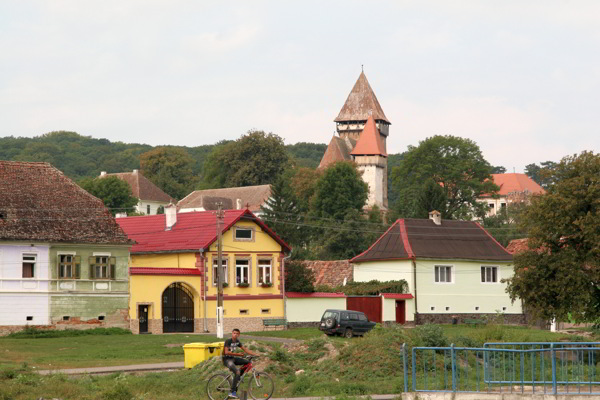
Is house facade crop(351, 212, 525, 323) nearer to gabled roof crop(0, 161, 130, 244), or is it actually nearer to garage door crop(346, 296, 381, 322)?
garage door crop(346, 296, 381, 322)

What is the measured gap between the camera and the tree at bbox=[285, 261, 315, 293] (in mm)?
59531

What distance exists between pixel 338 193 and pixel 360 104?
5473 centimetres

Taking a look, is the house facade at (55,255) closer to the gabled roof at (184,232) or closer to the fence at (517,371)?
the gabled roof at (184,232)

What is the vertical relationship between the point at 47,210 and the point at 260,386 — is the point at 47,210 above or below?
above

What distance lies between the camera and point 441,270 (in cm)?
6606

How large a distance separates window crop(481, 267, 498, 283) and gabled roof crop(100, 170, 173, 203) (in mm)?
85802

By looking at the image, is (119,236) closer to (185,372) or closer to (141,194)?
(185,372)

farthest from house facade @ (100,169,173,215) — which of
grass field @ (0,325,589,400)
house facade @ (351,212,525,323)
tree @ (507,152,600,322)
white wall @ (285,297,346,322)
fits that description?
grass field @ (0,325,589,400)

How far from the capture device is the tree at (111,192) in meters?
123

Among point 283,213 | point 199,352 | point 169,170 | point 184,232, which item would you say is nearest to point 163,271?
point 184,232

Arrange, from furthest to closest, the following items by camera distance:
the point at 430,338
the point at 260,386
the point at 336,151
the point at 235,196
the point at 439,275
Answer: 1. the point at 336,151
2. the point at 235,196
3. the point at 439,275
4. the point at 430,338
5. the point at 260,386

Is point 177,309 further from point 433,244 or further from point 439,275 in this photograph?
point 433,244

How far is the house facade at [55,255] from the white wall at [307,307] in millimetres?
10019

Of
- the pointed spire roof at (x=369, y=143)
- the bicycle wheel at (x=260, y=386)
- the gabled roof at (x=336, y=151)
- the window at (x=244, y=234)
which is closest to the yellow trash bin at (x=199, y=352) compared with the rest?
the bicycle wheel at (x=260, y=386)
